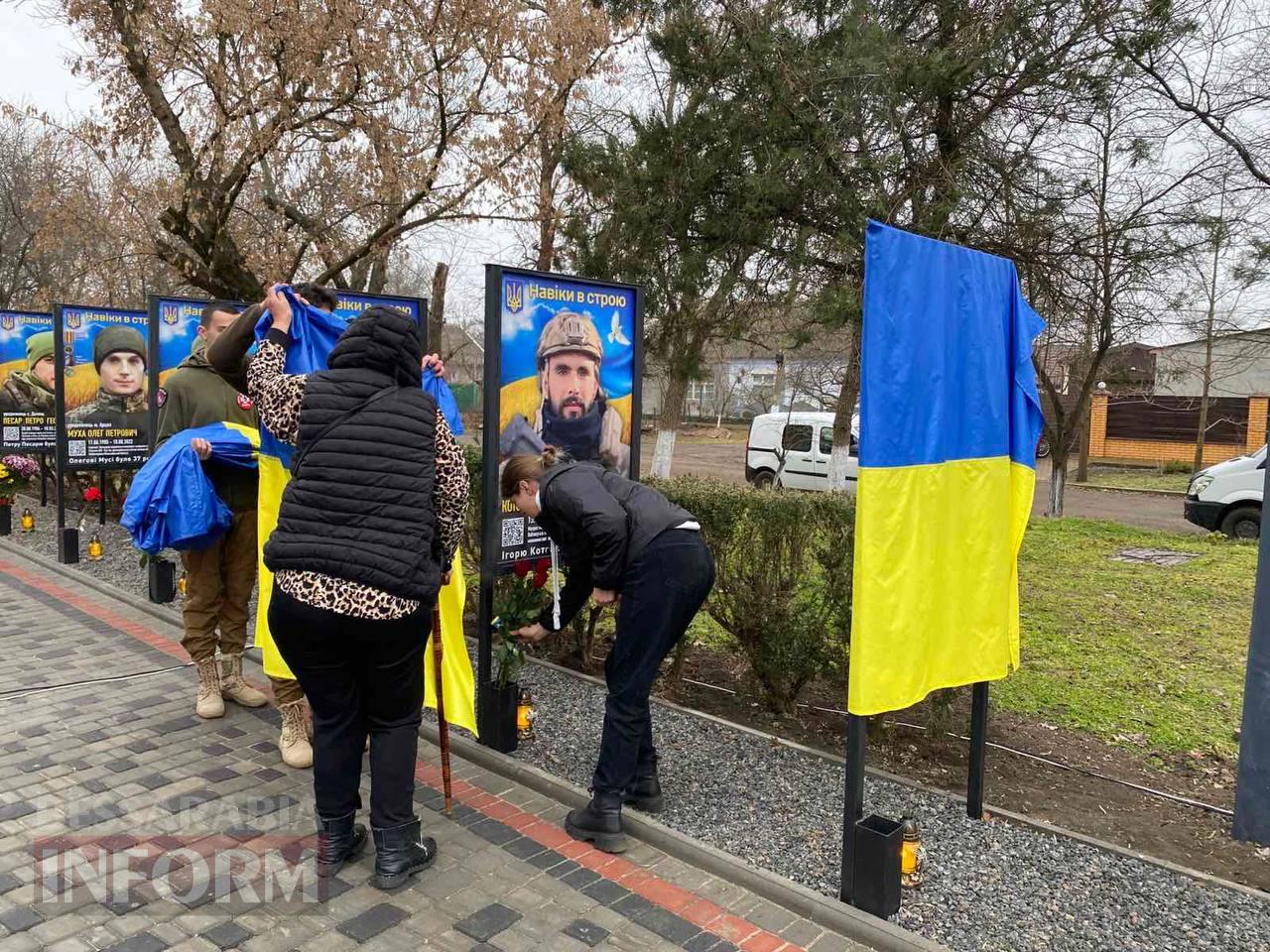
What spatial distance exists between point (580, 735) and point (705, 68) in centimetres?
710

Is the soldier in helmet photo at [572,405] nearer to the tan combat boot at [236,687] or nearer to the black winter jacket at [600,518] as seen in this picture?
the black winter jacket at [600,518]

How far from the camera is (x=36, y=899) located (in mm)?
3020

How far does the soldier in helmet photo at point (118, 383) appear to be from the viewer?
9016mm

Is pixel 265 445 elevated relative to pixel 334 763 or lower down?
elevated

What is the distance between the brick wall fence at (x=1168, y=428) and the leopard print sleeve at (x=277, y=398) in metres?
29.2

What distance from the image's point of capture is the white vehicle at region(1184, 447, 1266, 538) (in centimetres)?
1278

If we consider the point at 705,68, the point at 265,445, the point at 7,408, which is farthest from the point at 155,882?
the point at 7,408

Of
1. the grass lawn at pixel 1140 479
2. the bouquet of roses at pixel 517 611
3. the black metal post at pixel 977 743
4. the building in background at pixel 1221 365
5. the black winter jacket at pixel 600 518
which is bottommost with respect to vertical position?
the grass lawn at pixel 1140 479

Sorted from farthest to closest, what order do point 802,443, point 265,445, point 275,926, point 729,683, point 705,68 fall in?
point 802,443 → point 705,68 → point 729,683 → point 265,445 → point 275,926

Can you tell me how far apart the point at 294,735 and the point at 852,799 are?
2669 millimetres

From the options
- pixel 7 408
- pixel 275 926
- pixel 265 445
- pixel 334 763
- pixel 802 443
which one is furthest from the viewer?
pixel 802 443

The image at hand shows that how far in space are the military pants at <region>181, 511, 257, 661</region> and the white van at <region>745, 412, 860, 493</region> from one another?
14315mm

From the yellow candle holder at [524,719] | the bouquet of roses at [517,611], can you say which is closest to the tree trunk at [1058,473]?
the bouquet of roses at [517,611]

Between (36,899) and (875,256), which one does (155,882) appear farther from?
(875,256)
